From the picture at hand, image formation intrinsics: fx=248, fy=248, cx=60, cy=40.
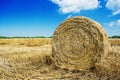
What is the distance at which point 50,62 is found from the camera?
24.5ft

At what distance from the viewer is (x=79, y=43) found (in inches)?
269

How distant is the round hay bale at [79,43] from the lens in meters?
6.53

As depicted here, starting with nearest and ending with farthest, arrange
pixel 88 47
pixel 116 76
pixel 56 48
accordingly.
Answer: pixel 116 76 < pixel 88 47 < pixel 56 48

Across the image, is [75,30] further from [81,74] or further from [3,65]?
[3,65]

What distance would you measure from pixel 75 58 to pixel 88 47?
0.49 metres

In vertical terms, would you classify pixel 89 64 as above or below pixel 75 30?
below

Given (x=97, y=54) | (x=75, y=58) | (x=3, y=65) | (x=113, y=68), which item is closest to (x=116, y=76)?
(x=113, y=68)

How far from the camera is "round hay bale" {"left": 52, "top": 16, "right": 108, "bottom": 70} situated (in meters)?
6.53

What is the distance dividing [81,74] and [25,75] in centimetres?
142

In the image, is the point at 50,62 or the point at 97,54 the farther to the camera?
the point at 50,62

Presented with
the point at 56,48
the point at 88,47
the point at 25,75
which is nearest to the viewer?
the point at 25,75

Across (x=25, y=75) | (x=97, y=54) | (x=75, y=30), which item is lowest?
(x=25, y=75)

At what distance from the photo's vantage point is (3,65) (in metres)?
7.05

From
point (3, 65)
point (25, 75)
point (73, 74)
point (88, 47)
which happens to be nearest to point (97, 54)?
point (88, 47)
